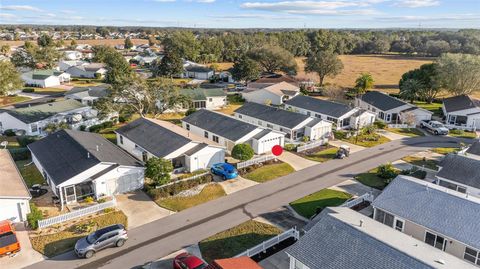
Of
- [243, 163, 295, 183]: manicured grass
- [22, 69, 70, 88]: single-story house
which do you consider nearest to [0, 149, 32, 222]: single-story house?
[243, 163, 295, 183]: manicured grass

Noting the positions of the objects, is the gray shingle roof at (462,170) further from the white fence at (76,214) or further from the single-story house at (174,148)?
the white fence at (76,214)

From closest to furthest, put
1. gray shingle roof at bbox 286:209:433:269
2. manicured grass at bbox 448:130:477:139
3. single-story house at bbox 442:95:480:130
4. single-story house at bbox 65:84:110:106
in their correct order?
gray shingle roof at bbox 286:209:433:269, manicured grass at bbox 448:130:477:139, single-story house at bbox 442:95:480:130, single-story house at bbox 65:84:110:106

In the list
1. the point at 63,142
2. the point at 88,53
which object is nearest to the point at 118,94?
the point at 63,142

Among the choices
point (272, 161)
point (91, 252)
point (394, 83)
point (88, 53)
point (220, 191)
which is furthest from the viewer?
point (88, 53)

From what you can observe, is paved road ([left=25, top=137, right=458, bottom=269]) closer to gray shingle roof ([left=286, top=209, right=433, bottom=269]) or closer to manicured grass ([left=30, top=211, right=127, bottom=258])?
manicured grass ([left=30, top=211, right=127, bottom=258])

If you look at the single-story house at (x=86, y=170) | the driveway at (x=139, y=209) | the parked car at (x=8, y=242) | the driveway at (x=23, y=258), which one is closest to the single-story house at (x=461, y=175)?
the driveway at (x=139, y=209)

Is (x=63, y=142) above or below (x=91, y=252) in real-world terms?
above

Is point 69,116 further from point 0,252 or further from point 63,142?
point 0,252
